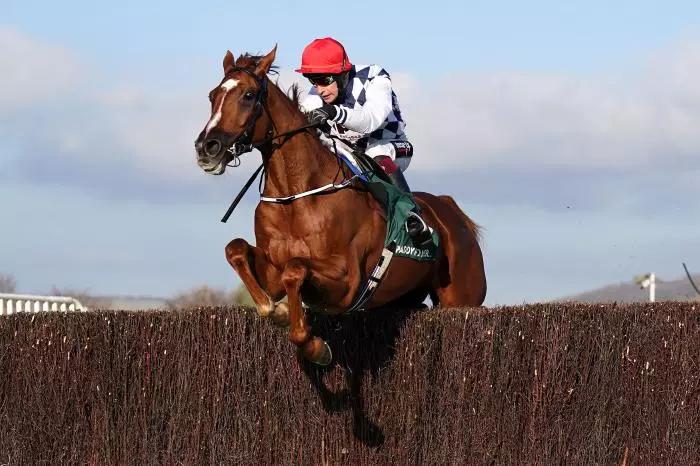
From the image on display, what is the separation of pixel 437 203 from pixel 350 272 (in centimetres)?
187

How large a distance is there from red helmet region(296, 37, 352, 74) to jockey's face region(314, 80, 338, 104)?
0.42 ft

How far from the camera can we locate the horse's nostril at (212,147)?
6.60 metres

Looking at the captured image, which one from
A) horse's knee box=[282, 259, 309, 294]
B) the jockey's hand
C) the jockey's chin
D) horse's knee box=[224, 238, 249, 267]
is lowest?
horse's knee box=[282, 259, 309, 294]

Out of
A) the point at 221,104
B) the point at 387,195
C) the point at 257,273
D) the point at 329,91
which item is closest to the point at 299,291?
the point at 257,273

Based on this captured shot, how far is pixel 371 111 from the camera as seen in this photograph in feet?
25.7

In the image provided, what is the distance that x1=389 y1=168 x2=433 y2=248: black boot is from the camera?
801 cm

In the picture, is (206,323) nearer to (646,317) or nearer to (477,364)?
(477,364)

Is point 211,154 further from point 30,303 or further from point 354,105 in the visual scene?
point 30,303

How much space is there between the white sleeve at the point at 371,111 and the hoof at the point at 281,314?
127 centimetres

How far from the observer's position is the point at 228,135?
6770 mm

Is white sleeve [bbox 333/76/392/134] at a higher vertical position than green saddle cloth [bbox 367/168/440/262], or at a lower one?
higher

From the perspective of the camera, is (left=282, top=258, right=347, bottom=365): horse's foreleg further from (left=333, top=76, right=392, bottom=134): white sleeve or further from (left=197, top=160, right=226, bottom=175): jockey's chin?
(left=333, top=76, right=392, bottom=134): white sleeve

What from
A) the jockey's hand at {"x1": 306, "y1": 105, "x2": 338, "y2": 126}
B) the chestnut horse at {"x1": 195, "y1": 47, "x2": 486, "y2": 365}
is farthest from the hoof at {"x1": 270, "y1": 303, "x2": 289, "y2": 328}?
the jockey's hand at {"x1": 306, "y1": 105, "x2": 338, "y2": 126}

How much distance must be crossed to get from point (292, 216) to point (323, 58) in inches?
41.5
